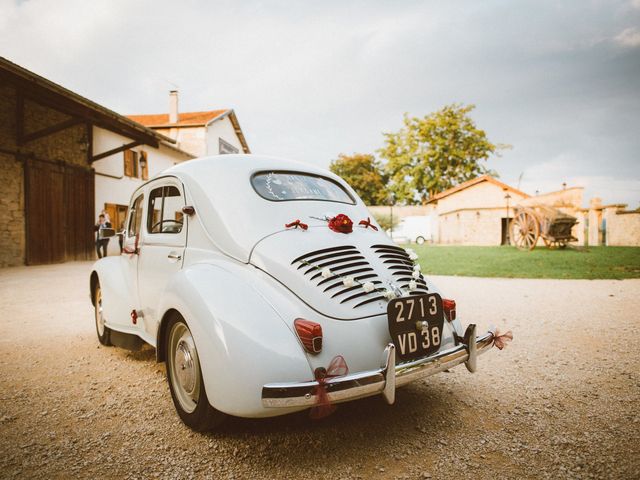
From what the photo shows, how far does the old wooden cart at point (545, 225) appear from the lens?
15742 mm

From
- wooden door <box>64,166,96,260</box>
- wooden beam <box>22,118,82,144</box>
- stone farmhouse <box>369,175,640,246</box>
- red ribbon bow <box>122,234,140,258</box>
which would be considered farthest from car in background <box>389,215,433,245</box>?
red ribbon bow <box>122,234,140,258</box>

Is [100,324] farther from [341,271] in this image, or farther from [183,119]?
[183,119]

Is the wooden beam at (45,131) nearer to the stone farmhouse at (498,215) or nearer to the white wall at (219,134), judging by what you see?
the white wall at (219,134)

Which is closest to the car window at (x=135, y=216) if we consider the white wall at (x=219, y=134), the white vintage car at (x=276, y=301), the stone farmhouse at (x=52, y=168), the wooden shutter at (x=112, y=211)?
the white vintage car at (x=276, y=301)

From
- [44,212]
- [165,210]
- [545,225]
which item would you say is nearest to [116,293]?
[165,210]

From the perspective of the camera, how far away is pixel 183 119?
2486cm

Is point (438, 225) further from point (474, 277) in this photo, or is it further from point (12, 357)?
point (12, 357)

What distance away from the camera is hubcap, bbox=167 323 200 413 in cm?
228

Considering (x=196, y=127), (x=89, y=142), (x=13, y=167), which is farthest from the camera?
(x=196, y=127)

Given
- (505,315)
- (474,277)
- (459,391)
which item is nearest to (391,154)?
(474,277)

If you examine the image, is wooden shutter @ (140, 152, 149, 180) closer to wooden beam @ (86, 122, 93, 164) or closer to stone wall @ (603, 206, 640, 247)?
wooden beam @ (86, 122, 93, 164)

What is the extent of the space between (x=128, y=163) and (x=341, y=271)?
53.8 ft

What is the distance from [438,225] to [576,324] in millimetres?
27286

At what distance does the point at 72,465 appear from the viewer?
199cm
